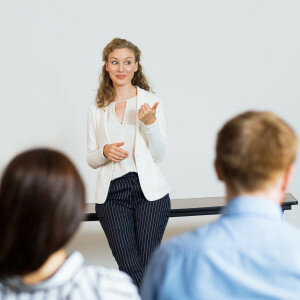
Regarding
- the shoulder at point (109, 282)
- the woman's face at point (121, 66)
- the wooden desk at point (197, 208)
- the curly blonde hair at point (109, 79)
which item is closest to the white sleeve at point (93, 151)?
the curly blonde hair at point (109, 79)

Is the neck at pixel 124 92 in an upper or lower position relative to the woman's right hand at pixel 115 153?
upper

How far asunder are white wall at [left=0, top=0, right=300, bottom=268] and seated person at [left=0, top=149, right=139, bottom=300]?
2.62 m

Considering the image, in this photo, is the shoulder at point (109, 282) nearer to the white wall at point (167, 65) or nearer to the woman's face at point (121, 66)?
the woman's face at point (121, 66)

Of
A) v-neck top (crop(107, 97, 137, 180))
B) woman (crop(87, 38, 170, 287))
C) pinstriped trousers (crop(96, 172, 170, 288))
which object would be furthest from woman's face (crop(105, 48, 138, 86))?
pinstriped trousers (crop(96, 172, 170, 288))

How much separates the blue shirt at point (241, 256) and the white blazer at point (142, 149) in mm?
1465

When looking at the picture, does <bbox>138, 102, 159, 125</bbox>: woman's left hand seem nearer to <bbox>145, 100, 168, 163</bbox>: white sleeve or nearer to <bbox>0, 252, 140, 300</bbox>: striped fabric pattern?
<bbox>145, 100, 168, 163</bbox>: white sleeve

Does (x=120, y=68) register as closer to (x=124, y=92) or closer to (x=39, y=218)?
(x=124, y=92)

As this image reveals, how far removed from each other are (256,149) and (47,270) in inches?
20.1

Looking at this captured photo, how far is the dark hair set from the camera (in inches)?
43.6

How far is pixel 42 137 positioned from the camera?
3.81 metres

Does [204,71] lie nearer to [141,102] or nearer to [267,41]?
[267,41]

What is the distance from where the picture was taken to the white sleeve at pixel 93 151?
2.74 m

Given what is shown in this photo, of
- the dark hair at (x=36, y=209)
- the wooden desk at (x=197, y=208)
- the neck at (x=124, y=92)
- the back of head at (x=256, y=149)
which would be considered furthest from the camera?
the wooden desk at (x=197, y=208)

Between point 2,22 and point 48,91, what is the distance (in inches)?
21.8
